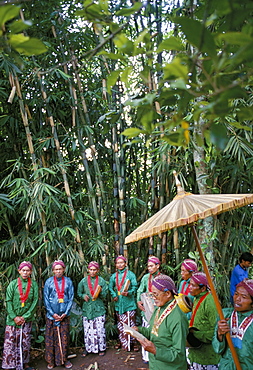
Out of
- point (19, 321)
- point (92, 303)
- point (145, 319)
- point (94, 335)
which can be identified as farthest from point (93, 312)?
point (19, 321)

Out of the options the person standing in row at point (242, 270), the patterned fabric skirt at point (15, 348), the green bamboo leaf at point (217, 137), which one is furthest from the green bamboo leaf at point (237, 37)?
the patterned fabric skirt at point (15, 348)

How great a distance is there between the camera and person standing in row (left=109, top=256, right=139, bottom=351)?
Result: 441 centimetres

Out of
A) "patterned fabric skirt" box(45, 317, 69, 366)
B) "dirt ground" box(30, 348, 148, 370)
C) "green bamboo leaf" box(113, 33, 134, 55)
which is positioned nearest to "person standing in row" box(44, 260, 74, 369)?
"patterned fabric skirt" box(45, 317, 69, 366)

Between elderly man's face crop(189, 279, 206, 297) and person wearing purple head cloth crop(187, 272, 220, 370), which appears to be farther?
elderly man's face crop(189, 279, 206, 297)

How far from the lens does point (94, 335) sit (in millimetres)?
4301

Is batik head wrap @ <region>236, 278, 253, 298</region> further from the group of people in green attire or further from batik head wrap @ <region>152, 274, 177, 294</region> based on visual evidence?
batik head wrap @ <region>152, 274, 177, 294</region>

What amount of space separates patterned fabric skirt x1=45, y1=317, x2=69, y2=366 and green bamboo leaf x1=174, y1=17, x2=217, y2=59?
3987mm

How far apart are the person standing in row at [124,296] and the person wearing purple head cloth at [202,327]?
1846 mm

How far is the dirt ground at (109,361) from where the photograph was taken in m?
3.97

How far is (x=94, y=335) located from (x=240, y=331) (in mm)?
2688

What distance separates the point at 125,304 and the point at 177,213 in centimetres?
266

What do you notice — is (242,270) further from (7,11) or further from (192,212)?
(7,11)

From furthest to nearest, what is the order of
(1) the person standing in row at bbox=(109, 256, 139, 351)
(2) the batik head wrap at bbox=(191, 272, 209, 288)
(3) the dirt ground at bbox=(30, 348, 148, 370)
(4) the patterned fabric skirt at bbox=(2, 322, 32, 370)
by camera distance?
(1) the person standing in row at bbox=(109, 256, 139, 351)
(3) the dirt ground at bbox=(30, 348, 148, 370)
(4) the patterned fabric skirt at bbox=(2, 322, 32, 370)
(2) the batik head wrap at bbox=(191, 272, 209, 288)

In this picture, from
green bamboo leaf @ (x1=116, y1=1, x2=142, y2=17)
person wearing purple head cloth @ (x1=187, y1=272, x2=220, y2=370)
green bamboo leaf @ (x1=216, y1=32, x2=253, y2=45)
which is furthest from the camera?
person wearing purple head cloth @ (x1=187, y1=272, x2=220, y2=370)
